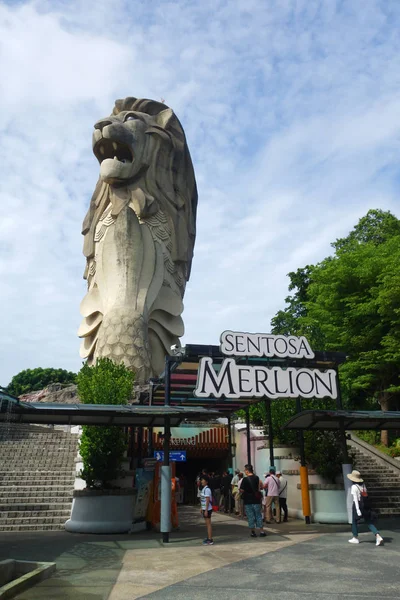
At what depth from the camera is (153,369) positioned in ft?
105

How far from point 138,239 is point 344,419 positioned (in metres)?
24.4

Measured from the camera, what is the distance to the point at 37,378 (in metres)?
70.8

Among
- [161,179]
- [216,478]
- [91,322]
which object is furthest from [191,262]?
[216,478]

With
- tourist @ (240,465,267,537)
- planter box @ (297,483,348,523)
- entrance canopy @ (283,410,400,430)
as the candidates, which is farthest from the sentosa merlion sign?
planter box @ (297,483,348,523)

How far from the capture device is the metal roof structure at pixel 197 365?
39.1 ft

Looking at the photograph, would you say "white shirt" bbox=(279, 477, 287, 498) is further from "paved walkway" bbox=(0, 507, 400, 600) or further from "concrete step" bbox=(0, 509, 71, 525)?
"concrete step" bbox=(0, 509, 71, 525)

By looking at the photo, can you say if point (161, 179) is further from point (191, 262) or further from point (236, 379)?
point (236, 379)

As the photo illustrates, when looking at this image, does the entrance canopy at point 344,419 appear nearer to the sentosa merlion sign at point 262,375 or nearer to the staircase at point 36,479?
the sentosa merlion sign at point 262,375

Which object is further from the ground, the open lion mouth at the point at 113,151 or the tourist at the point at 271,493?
the open lion mouth at the point at 113,151

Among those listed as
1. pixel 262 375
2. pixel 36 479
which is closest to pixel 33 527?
pixel 36 479

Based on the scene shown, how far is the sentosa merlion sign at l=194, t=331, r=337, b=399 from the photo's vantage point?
1161 centimetres

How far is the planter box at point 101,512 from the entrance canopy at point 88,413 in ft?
5.86

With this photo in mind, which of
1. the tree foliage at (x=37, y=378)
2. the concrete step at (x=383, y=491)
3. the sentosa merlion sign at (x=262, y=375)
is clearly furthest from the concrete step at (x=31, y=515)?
the tree foliage at (x=37, y=378)

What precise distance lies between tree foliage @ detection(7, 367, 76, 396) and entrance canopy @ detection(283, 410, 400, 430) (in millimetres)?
60639
